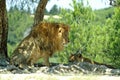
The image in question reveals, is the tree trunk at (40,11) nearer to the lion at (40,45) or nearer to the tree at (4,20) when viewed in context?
the tree at (4,20)

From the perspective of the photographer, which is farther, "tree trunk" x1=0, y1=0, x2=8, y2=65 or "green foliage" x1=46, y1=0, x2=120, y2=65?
"green foliage" x1=46, y1=0, x2=120, y2=65

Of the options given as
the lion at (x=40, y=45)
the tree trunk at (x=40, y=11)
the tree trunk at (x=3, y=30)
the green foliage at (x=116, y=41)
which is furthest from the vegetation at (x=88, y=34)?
the lion at (x=40, y=45)

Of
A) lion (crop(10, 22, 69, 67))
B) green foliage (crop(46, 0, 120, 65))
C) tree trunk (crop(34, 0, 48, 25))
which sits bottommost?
green foliage (crop(46, 0, 120, 65))

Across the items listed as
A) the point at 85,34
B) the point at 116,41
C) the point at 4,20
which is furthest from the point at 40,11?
the point at 85,34

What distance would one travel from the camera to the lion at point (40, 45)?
10530 millimetres

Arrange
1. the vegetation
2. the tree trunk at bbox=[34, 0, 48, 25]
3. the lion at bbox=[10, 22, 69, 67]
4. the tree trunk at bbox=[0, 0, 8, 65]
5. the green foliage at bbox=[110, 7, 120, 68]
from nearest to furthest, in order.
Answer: the lion at bbox=[10, 22, 69, 67] < the tree trunk at bbox=[0, 0, 8, 65] < the tree trunk at bbox=[34, 0, 48, 25] < the green foliage at bbox=[110, 7, 120, 68] < the vegetation

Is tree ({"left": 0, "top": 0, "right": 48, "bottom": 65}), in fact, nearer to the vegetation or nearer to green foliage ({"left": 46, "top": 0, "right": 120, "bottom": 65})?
the vegetation

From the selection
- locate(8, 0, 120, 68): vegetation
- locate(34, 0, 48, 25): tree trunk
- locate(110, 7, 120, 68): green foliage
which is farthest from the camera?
locate(8, 0, 120, 68): vegetation

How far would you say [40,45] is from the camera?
1052 centimetres

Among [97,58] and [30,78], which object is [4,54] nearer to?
[30,78]

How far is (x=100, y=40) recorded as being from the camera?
42250 millimetres

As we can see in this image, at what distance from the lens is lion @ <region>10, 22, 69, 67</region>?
34.5 ft

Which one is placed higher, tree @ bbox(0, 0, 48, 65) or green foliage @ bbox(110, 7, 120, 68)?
tree @ bbox(0, 0, 48, 65)

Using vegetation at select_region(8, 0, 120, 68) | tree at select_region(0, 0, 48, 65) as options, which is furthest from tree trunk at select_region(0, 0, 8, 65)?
vegetation at select_region(8, 0, 120, 68)
